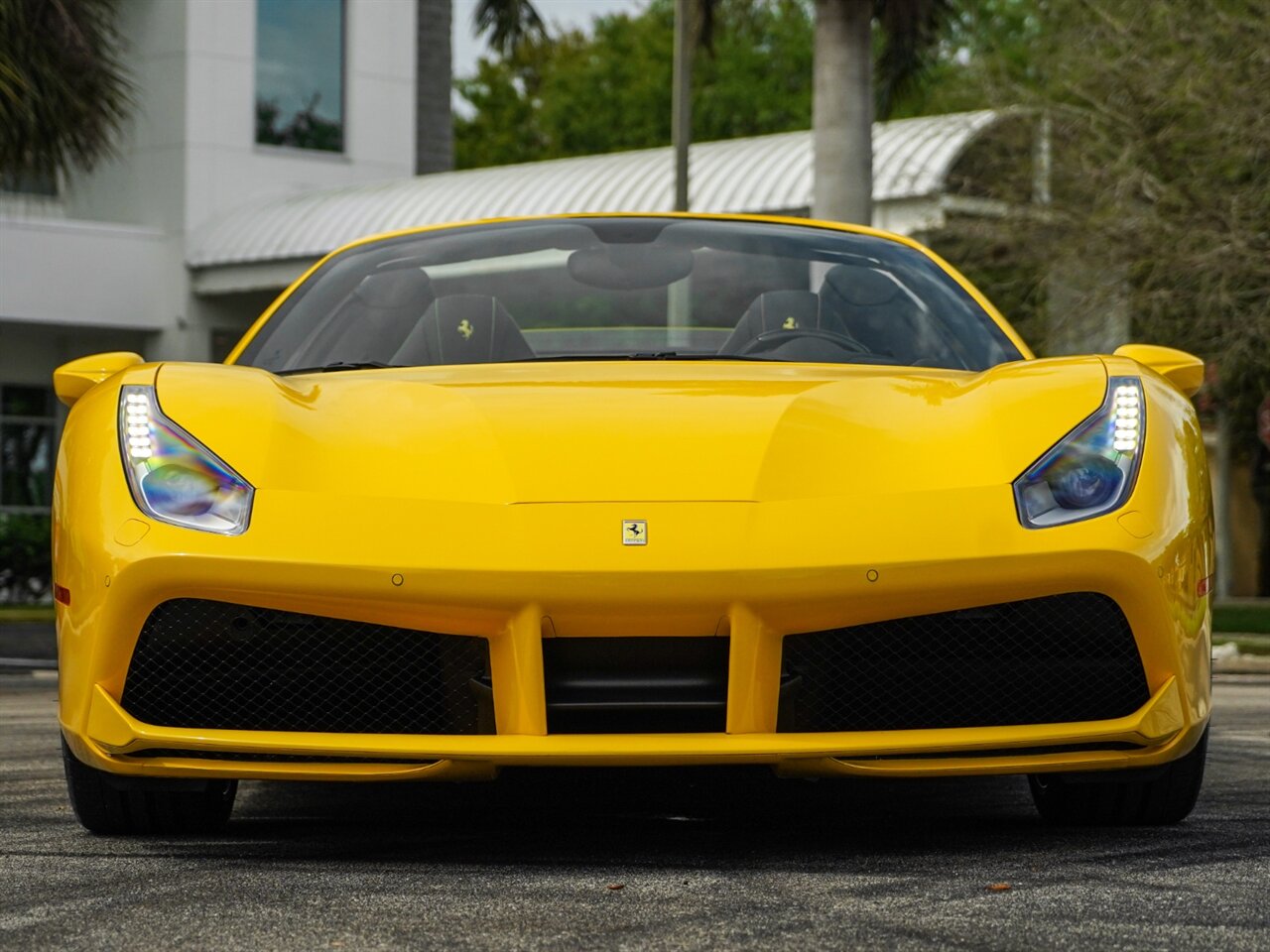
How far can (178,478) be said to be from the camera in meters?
3.78

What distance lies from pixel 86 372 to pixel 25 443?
22.6 m

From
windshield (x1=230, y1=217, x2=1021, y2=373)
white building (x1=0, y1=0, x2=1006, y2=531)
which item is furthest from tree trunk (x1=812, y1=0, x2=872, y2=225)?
windshield (x1=230, y1=217, x2=1021, y2=373)

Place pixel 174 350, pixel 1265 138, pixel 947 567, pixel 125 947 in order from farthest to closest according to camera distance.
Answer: pixel 174 350, pixel 1265 138, pixel 947 567, pixel 125 947

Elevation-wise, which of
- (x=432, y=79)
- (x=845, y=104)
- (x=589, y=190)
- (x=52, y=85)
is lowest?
(x=589, y=190)

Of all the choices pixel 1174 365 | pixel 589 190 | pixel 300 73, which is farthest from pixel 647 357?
pixel 300 73

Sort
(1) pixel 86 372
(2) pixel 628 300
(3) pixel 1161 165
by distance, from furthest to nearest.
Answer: (3) pixel 1161 165 → (2) pixel 628 300 → (1) pixel 86 372

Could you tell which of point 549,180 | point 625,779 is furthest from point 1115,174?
point 625,779

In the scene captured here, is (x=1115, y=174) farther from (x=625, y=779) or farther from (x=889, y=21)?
(x=625, y=779)

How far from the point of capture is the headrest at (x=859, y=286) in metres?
5.00

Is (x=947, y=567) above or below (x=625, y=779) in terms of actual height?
above

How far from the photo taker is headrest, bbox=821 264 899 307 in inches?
197

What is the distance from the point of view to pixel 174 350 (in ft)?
84.0

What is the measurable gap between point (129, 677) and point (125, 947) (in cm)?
83

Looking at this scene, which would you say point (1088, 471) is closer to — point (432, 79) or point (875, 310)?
point (875, 310)
